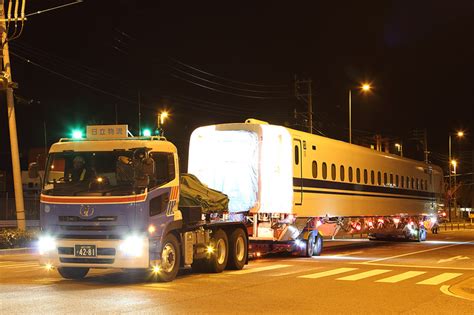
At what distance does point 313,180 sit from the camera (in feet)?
71.7

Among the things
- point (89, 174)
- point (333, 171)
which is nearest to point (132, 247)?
point (89, 174)

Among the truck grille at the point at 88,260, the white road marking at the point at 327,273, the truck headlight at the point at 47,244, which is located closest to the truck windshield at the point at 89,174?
the truck headlight at the point at 47,244

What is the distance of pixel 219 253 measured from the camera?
53.9 ft

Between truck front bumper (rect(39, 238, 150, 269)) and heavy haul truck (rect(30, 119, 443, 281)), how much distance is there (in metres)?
0.02

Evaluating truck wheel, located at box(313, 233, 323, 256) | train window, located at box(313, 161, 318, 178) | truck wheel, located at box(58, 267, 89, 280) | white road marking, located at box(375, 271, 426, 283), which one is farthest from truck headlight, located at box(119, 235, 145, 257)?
truck wheel, located at box(313, 233, 323, 256)

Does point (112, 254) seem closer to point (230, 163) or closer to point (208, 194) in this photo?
point (208, 194)

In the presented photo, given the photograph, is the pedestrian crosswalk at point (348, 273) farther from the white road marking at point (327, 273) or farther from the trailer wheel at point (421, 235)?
the trailer wheel at point (421, 235)

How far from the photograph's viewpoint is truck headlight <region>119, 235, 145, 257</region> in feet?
42.9

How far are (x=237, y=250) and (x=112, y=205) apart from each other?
16.4 ft

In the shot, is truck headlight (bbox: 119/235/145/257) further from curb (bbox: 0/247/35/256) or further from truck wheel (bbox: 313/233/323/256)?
curb (bbox: 0/247/35/256)

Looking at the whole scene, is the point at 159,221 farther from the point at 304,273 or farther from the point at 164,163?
the point at 304,273

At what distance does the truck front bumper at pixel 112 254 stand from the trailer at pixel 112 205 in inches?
0.8

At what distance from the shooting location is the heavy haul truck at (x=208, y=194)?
43.3 ft

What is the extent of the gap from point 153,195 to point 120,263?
61.0 inches
